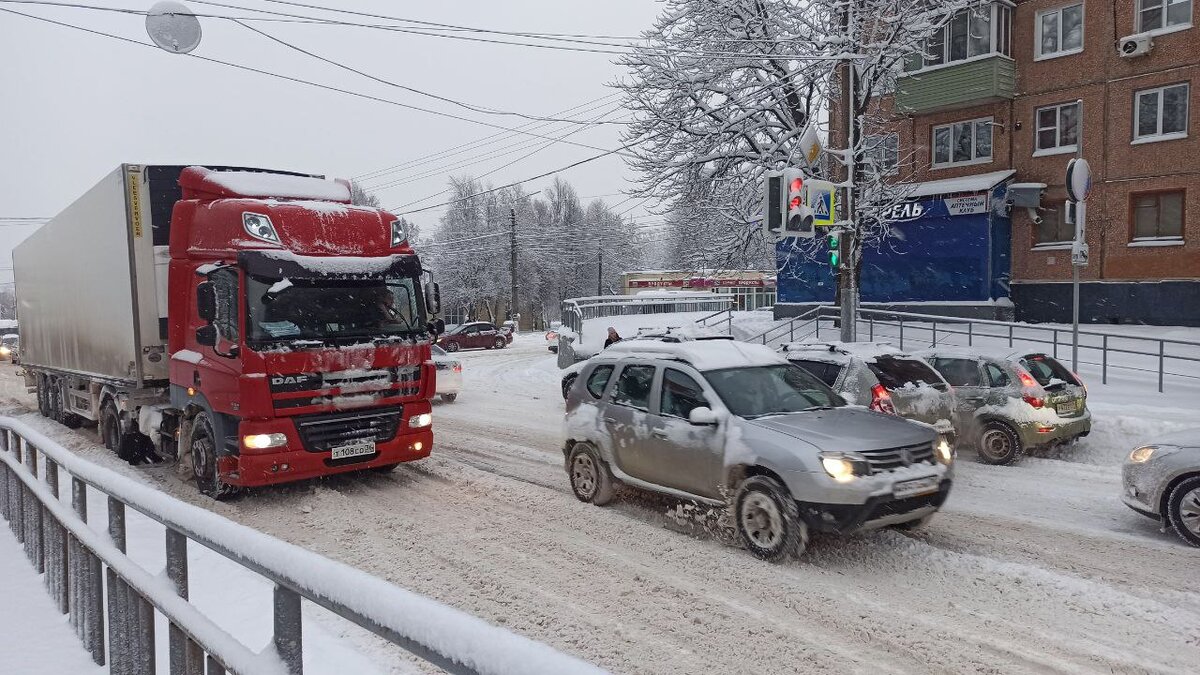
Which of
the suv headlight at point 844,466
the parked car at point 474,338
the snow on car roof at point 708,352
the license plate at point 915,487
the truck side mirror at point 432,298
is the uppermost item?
the truck side mirror at point 432,298

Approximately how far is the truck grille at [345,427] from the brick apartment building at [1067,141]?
1720 centimetres

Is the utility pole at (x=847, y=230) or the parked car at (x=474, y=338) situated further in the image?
the parked car at (x=474, y=338)

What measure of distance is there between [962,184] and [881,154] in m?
2.81

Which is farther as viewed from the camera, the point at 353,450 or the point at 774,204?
the point at 774,204

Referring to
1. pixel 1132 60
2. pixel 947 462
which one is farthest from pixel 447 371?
pixel 1132 60

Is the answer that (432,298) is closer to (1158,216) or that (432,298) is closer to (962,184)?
(962,184)

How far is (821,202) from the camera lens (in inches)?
549

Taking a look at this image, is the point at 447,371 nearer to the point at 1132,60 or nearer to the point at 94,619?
the point at 94,619

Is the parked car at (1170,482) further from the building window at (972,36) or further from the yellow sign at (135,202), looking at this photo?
the building window at (972,36)

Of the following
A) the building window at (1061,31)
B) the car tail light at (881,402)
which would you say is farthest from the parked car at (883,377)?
the building window at (1061,31)

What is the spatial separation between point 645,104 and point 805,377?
1529cm

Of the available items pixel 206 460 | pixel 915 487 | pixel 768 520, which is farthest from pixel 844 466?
pixel 206 460

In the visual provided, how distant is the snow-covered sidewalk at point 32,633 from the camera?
3996 millimetres

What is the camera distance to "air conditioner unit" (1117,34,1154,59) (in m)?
21.1
